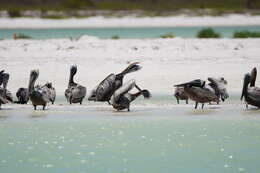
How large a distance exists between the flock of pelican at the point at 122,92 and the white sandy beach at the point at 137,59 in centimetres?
159

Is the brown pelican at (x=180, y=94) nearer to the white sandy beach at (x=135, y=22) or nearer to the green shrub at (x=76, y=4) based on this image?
the white sandy beach at (x=135, y=22)

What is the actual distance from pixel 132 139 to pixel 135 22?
31.4 m

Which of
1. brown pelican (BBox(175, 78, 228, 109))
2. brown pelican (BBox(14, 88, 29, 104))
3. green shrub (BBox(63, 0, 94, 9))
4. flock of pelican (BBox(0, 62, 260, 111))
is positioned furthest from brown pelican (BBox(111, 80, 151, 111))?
green shrub (BBox(63, 0, 94, 9))

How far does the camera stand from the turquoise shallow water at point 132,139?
25.2 ft

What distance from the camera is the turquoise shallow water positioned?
7.69 meters

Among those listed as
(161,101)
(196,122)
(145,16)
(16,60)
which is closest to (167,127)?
(196,122)

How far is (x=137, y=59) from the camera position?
52.7 ft

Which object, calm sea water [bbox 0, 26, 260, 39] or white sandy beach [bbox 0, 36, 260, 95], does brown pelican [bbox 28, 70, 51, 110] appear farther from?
calm sea water [bbox 0, 26, 260, 39]

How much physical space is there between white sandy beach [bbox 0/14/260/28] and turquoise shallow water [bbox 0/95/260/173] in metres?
27.4

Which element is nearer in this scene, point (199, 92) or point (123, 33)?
point (199, 92)

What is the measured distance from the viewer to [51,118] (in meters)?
10.2

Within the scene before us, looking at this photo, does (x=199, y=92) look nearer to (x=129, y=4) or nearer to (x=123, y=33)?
(x=123, y=33)

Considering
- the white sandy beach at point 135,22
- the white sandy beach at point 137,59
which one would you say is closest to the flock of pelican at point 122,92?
the white sandy beach at point 137,59

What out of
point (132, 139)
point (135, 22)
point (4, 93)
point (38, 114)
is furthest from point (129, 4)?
point (132, 139)
